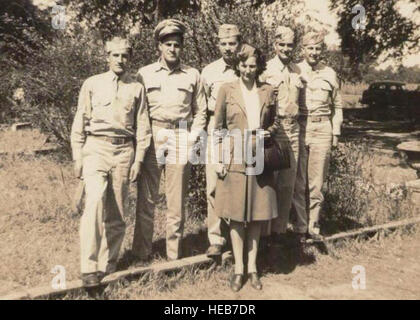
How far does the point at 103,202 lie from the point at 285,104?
6.81ft

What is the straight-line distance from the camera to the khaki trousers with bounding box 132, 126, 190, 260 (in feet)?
16.0

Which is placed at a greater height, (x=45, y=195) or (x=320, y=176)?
(x=320, y=176)

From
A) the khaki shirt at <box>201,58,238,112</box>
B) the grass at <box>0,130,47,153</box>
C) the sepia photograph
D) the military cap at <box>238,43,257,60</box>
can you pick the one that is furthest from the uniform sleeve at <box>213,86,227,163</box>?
the grass at <box>0,130,47,153</box>

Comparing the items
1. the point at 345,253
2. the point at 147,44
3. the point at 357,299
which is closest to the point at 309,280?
the point at 357,299

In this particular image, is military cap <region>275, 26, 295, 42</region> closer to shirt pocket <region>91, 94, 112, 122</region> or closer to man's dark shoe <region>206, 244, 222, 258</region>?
shirt pocket <region>91, 94, 112, 122</region>

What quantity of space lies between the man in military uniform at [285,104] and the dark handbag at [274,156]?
1.57ft

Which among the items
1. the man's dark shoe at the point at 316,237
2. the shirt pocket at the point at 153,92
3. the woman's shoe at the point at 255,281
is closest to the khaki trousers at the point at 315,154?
the man's dark shoe at the point at 316,237

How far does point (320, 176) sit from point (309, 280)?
1143mm

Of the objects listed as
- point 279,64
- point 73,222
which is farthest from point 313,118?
point 73,222

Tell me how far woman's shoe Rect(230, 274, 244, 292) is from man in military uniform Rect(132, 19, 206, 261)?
0.68 metres

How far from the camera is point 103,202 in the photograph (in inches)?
172

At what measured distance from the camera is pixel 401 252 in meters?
6.04

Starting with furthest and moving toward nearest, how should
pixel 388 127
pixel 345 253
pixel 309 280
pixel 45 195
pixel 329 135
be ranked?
pixel 388 127 < pixel 45 195 < pixel 345 253 < pixel 329 135 < pixel 309 280
